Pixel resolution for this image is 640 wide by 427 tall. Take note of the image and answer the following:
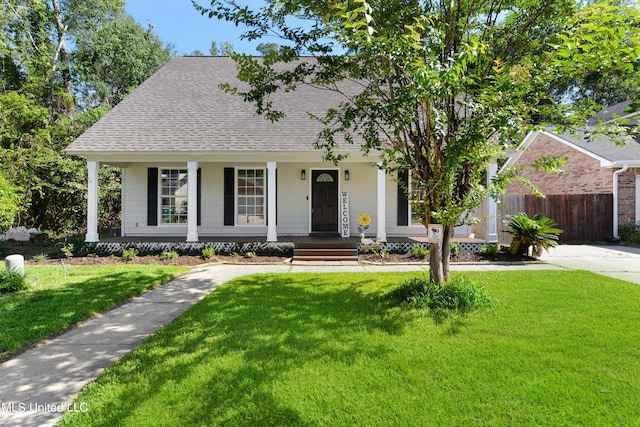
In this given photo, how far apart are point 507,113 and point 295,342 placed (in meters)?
3.41

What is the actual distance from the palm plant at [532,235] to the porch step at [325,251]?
14.5 ft

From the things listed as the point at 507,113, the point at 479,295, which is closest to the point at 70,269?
the point at 479,295

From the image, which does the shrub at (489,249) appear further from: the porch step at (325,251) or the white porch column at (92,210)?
the white porch column at (92,210)

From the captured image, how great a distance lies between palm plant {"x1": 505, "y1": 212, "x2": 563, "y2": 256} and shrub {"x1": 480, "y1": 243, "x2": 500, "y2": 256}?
0.40m

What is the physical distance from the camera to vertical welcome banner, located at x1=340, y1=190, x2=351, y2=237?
1075cm

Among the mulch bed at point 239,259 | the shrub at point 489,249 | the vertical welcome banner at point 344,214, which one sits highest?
the vertical welcome banner at point 344,214

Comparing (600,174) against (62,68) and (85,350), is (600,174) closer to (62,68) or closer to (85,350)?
(85,350)

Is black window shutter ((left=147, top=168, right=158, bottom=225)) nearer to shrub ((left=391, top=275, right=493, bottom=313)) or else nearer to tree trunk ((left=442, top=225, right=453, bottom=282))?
shrub ((left=391, top=275, right=493, bottom=313))

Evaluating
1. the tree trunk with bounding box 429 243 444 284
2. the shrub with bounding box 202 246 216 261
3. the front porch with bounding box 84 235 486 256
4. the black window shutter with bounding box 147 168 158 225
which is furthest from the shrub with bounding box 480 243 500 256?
the black window shutter with bounding box 147 168 158 225

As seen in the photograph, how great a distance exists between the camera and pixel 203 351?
10.9ft

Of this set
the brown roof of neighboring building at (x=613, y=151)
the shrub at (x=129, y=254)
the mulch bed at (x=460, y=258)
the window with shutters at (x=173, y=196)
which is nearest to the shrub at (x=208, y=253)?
the shrub at (x=129, y=254)

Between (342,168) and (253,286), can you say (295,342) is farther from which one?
(342,168)

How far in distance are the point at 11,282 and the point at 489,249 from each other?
10.6 m

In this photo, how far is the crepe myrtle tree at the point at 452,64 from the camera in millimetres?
3479
